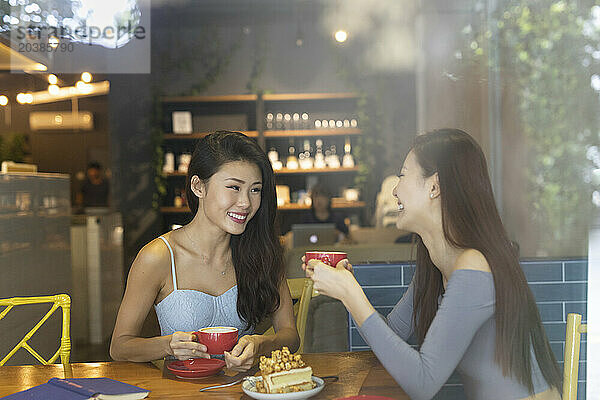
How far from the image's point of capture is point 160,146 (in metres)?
5.00

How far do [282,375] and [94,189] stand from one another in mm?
3669

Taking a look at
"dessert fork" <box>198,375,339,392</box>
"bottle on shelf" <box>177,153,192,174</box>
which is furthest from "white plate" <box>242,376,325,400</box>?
"bottle on shelf" <box>177,153,192,174</box>

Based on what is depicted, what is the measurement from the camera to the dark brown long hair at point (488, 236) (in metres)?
1.28

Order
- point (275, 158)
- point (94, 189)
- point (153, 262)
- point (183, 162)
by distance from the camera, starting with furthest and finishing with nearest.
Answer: point (275, 158), point (183, 162), point (94, 189), point (153, 262)

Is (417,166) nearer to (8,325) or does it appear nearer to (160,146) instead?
(8,325)

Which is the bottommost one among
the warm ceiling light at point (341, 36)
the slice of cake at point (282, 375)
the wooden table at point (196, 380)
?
the wooden table at point (196, 380)

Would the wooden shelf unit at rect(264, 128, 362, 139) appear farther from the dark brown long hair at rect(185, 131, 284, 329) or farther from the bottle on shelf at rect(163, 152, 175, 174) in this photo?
the dark brown long hair at rect(185, 131, 284, 329)

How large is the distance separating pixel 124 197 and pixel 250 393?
373cm

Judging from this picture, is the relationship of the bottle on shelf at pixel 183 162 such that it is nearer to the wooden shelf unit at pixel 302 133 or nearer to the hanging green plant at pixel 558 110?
the wooden shelf unit at pixel 302 133

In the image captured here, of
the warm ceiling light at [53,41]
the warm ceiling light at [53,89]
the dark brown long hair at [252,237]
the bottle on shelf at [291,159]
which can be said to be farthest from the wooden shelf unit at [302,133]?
the dark brown long hair at [252,237]

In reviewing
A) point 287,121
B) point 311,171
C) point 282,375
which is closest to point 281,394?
point 282,375

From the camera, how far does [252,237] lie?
74.6 inches

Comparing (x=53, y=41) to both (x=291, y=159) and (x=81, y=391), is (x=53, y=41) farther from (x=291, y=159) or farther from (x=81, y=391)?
(x=81, y=391)

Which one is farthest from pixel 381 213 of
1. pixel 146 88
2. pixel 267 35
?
pixel 146 88
